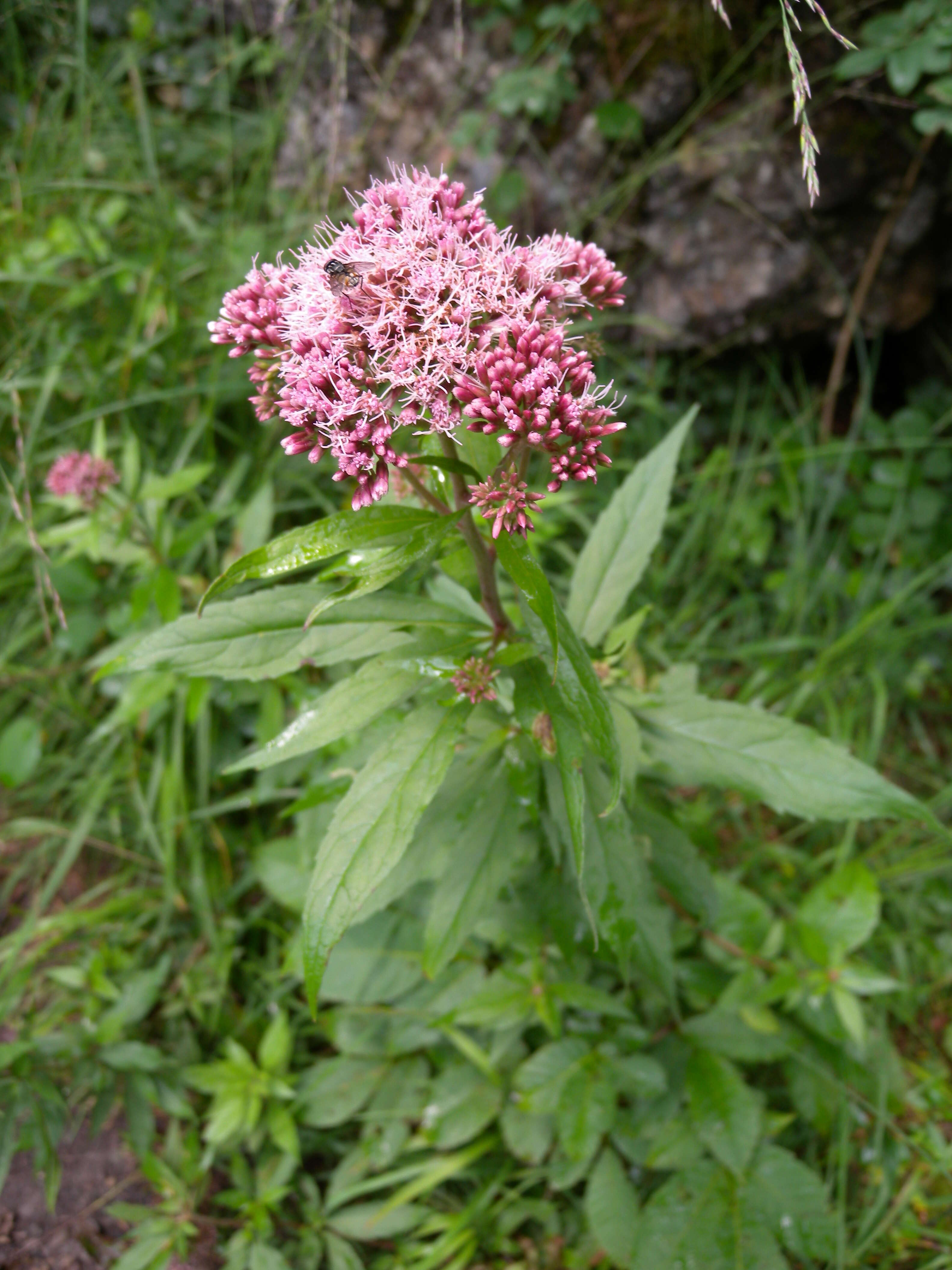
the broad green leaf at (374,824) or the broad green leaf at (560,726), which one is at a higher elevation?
the broad green leaf at (560,726)

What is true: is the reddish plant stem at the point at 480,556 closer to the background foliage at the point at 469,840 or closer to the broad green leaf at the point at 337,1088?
the background foliage at the point at 469,840

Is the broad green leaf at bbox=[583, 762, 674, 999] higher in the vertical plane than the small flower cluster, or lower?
lower

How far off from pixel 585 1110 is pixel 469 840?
3.52 ft

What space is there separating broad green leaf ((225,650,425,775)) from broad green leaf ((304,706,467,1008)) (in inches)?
2.3

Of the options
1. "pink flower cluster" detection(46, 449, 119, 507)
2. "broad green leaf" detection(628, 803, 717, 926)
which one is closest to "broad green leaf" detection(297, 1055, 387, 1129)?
"broad green leaf" detection(628, 803, 717, 926)

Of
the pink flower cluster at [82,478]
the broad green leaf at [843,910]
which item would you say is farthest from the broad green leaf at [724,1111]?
the pink flower cluster at [82,478]

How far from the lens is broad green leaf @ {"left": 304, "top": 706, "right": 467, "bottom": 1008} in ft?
4.12

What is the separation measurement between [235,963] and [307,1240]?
0.85 metres

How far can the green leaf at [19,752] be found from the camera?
2848mm

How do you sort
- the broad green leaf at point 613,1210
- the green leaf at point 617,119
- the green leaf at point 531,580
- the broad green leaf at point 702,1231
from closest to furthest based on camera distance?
the green leaf at point 531,580 → the broad green leaf at point 702,1231 → the broad green leaf at point 613,1210 → the green leaf at point 617,119

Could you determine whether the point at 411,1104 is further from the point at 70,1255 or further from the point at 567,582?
the point at 567,582

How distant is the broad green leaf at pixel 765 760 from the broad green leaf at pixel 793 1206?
1.20m

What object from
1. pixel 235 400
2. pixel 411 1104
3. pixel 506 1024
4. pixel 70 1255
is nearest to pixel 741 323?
pixel 235 400

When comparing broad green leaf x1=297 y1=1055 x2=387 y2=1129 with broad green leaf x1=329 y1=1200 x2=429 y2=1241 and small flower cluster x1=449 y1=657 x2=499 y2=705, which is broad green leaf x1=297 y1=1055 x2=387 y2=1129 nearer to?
broad green leaf x1=329 y1=1200 x2=429 y2=1241
